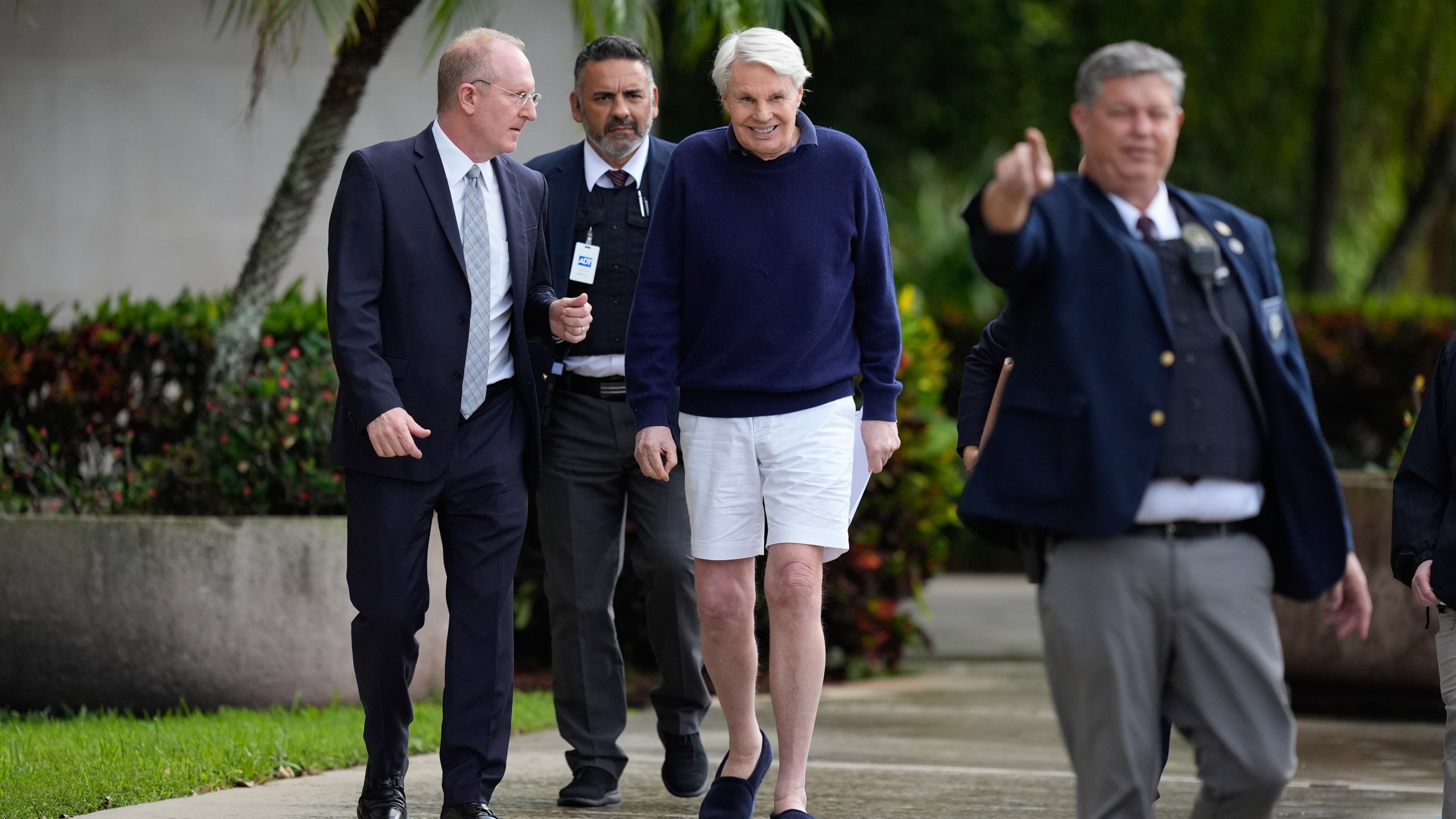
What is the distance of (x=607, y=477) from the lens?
5.53m

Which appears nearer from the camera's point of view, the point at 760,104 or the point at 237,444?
the point at 760,104

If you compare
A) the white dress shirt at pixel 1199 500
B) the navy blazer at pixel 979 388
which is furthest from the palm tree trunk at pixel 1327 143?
the white dress shirt at pixel 1199 500

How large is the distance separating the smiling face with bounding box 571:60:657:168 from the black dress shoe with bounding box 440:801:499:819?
6.56 ft

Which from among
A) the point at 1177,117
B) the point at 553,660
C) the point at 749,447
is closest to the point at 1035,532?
the point at 1177,117

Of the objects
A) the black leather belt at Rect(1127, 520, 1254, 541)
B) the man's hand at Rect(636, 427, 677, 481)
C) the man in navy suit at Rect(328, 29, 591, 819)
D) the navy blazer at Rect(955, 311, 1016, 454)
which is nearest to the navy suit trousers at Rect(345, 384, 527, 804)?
the man in navy suit at Rect(328, 29, 591, 819)

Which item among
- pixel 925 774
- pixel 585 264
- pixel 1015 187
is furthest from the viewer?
pixel 925 774

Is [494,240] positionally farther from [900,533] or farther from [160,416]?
[900,533]

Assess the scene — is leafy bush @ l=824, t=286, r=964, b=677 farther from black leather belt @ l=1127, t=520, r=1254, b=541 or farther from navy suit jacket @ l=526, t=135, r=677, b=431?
black leather belt @ l=1127, t=520, r=1254, b=541

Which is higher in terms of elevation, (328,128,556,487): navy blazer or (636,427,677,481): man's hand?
(328,128,556,487): navy blazer

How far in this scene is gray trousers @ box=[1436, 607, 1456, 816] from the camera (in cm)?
432

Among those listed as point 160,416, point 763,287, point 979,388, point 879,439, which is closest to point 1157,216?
A: point 979,388

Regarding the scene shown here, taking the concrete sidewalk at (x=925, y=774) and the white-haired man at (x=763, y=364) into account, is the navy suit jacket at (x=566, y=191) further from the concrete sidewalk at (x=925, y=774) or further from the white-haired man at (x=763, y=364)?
the concrete sidewalk at (x=925, y=774)

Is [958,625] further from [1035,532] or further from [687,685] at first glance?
[1035,532]

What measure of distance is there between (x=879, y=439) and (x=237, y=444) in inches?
124
